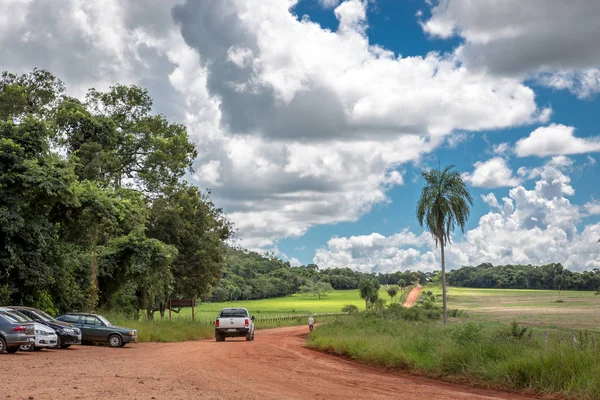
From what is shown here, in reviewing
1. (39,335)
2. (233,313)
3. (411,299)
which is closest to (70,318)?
(39,335)

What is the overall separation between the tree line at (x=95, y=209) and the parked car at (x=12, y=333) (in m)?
9.66

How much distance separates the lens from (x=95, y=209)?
33375mm

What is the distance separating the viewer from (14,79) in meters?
47.9

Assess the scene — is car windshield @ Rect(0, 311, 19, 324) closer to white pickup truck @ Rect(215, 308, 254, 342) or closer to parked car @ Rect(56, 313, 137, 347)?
parked car @ Rect(56, 313, 137, 347)

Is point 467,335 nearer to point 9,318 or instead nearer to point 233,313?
point 9,318

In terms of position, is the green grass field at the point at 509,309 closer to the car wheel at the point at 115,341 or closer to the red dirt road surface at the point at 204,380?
the car wheel at the point at 115,341

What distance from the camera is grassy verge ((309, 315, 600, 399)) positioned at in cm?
1262

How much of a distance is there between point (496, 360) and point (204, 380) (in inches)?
295

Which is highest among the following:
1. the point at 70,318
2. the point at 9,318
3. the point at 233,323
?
the point at 9,318

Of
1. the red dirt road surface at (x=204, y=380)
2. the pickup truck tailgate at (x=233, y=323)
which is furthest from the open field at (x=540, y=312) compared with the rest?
the red dirt road surface at (x=204, y=380)

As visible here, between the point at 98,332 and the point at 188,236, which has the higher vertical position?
the point at 188,236

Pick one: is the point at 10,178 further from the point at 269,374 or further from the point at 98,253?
the point at 269,374

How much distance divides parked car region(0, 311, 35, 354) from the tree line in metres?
9.66

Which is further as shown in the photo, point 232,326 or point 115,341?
point 232,326
